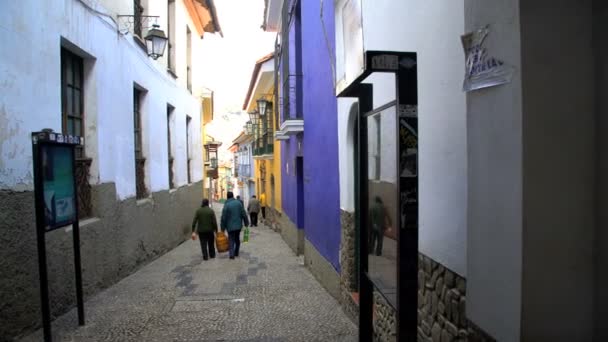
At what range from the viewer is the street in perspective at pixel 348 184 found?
1.79 meters

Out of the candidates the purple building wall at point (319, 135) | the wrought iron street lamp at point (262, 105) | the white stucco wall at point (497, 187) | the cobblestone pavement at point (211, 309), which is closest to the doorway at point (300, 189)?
the purple building wall at point (319, 135)

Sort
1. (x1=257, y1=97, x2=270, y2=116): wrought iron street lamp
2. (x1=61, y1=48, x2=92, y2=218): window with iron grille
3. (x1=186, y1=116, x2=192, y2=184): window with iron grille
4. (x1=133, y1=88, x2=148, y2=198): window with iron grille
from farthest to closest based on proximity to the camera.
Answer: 1. (x1=257, y1=97, x2=270, y2=116): wrought iron street lamp
2. (x1=186, y1=116, x2=192, y2=184): window with iron grille
3. (x1=133, y1=88, x2=148, y2=198): window with iron grille
4. (x1=61, y1=48, x2=92, y2=218): window with iron grille

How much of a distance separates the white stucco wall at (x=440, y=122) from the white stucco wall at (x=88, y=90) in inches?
146

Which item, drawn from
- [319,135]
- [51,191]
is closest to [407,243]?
[51,191]

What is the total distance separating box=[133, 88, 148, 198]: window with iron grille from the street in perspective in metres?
0.05

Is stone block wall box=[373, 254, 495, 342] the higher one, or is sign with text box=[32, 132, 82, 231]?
sign with text box=[32, 132, 82, 231]

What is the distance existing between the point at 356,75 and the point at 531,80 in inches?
42.1

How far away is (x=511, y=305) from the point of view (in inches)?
73.1

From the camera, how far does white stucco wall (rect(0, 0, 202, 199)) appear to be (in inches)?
181

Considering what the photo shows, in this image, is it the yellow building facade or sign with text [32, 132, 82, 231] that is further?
the yellow building facade

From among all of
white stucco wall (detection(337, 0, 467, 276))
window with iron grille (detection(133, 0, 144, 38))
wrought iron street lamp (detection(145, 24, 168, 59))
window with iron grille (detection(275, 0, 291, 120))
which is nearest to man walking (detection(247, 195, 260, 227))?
window with iron grille (detection(275, 0, 291, 120))

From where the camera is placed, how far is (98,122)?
7082mm

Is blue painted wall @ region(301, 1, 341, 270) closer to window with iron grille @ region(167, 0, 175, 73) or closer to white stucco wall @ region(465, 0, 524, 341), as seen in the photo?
window with iron grille @ region(167, 0, 175, 73)

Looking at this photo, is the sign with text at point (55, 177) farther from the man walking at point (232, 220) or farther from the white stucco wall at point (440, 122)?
the man walking at point (232, 220)
